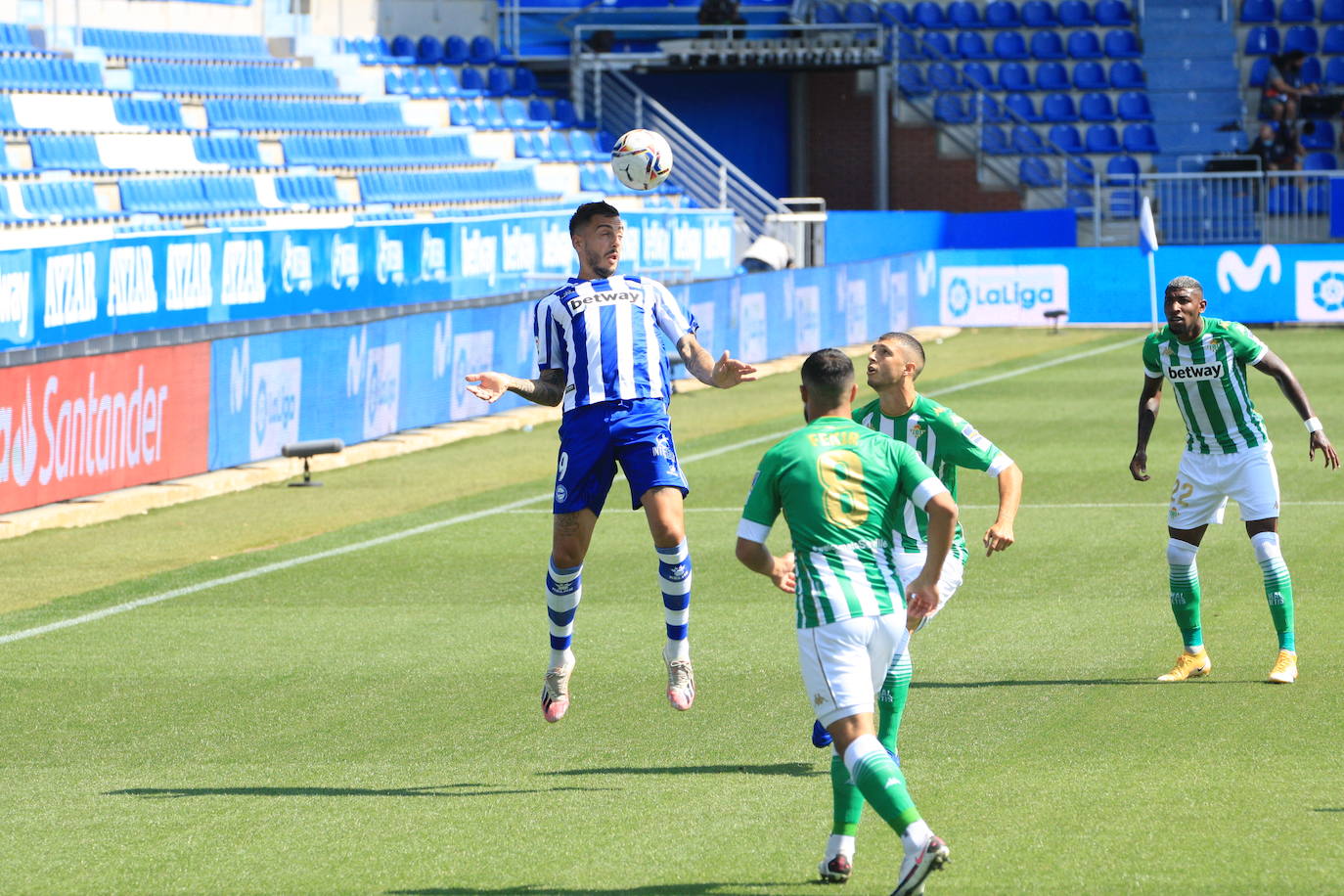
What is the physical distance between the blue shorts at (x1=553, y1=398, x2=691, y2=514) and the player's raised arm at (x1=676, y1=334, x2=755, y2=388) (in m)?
0.29

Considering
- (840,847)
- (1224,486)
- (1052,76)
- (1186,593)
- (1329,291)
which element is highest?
(1052,76)

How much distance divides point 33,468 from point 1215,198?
2914 cm

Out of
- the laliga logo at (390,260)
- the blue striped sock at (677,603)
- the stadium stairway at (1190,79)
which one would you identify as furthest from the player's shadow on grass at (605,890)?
the stadium stairway at (1190,79)

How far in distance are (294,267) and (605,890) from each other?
17.5m

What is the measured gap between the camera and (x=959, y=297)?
3556cm

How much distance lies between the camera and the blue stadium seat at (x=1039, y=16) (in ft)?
148

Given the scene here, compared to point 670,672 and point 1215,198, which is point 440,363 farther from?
point 1215,198

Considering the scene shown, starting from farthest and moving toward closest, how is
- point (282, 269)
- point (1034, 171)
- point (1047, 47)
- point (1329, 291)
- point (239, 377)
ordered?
point (1047, 47) → point (1034, 171) → point (1329, 291) → point (282, 269) → point (239, 377)

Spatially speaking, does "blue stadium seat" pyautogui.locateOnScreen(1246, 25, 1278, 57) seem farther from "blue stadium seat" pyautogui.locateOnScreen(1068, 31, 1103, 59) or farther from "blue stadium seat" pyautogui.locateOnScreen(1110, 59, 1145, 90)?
"blue stadium seat" pyautogui.locateOnScreen(1068, 31, 1103, 59)

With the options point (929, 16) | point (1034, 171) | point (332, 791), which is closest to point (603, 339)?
point (332, 791)

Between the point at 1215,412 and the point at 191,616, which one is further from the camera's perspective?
the point at 191,616

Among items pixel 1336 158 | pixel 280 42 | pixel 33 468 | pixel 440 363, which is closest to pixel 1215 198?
pixel 1336 158

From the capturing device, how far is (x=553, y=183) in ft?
110

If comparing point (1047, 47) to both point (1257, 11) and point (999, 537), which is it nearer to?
point (1257, 11)
